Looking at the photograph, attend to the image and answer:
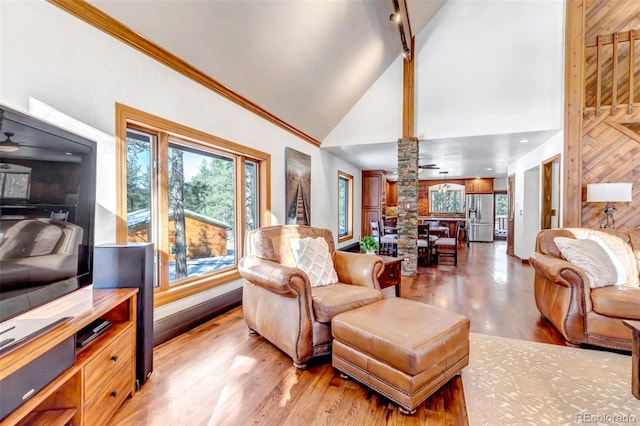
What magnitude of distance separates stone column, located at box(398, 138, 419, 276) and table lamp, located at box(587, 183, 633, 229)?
2.23 m

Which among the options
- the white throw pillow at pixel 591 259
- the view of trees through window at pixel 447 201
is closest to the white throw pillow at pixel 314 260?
the white throw pillow at pixel 591 259

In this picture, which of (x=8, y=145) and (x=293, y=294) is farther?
(x=293, y=294)

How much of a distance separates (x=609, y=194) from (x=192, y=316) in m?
4.93

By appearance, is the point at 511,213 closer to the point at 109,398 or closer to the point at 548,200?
the point at 548,200

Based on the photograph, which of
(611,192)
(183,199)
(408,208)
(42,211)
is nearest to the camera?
(42,211)

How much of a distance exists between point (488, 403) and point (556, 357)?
3.13 feet

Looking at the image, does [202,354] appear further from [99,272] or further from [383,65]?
[383,65]

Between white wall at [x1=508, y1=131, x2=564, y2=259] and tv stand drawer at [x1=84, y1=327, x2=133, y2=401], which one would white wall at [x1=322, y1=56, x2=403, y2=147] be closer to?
white wall at [x1=508, y1=131, x2=564, y2=259]

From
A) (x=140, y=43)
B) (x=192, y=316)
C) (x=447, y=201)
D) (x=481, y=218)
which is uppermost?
(x=140, y=43)

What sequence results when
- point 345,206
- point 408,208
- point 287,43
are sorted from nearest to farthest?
1. point 287,43
2. point 408,208
3. point 345,206

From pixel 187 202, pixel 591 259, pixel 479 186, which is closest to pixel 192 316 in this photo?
pixel 187 202

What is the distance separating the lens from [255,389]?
72.6 inches

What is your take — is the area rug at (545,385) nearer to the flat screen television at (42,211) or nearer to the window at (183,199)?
the flat screen television at (42,211)

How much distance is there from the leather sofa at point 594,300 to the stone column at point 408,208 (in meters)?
2.37
